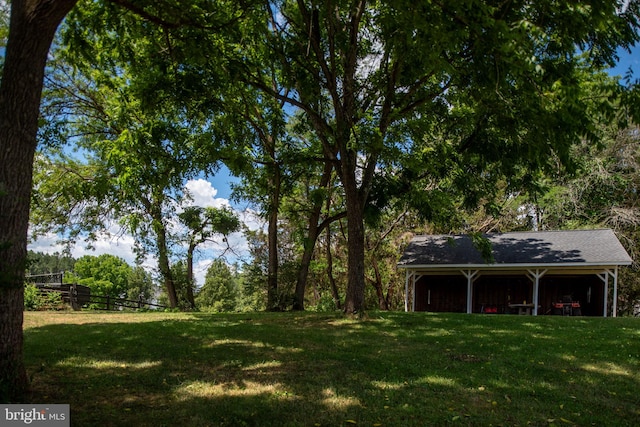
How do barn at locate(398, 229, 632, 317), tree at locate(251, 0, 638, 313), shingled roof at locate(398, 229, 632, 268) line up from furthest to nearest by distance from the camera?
barn at locate(398, 229, 632, 317) → shingled roof at locate(398, 229, 632, 268) → tree at locate(251, 0, 638, 313)

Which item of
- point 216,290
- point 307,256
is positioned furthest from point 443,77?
point 216,290

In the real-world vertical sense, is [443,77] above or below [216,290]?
above

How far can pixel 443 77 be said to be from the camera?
11.5 m

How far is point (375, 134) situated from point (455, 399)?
6.62 metres

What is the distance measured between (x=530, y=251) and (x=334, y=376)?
58.2 ft

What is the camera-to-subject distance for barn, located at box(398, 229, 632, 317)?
19.7m

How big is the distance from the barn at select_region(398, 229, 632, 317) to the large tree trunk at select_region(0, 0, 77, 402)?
1682 cm

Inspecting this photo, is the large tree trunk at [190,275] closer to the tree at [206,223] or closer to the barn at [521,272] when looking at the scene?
the tree at [206,223]

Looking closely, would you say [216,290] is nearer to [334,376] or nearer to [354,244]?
[354,244]

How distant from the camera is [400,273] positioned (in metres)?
28.5

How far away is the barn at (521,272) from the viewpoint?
1972cm

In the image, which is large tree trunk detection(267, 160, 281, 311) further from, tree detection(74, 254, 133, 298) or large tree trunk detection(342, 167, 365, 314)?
tree detection(74, 254, 133, 298)

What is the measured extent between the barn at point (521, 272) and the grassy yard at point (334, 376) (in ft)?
36.0

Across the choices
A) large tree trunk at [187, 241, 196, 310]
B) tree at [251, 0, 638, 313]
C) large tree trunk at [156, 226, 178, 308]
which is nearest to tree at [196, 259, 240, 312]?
large tree trunk at [187, 241, 196, 310]
